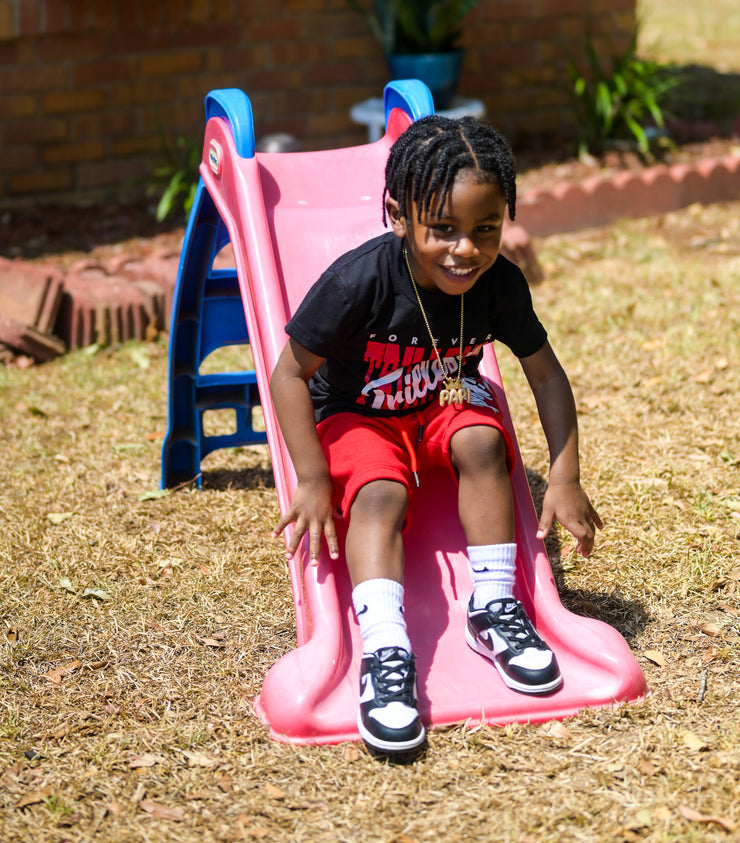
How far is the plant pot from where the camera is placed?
7016 mm

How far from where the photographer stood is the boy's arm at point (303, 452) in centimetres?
264

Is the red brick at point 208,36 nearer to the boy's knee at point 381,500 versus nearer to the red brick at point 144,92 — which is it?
the red brick at point 144,92

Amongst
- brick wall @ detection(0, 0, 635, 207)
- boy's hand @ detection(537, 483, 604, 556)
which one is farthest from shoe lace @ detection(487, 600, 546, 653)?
brick wall @ detection(0, 0, 635, 207)

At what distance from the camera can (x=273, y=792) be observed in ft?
7.98

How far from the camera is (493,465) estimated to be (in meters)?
2.81

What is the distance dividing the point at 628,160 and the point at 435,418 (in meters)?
5.44

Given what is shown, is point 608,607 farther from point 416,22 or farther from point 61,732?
point 416,22

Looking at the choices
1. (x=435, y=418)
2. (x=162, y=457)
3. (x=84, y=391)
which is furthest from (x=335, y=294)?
(x=84, y=391)

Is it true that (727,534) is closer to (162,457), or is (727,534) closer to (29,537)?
(162,457)

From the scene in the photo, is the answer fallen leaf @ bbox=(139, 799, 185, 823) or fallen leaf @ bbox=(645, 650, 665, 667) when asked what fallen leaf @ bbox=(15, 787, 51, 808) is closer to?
fallen leaf @ bbox=(139, 799, 185, 823)

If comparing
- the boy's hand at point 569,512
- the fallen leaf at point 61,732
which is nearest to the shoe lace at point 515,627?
the boy's hand at point 569,512

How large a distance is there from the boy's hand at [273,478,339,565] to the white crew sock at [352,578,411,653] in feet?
0.40

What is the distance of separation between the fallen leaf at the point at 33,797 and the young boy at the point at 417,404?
75 centimetres

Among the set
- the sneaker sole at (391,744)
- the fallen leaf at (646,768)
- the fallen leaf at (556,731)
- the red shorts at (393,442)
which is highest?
the red shorts at (393,442)
